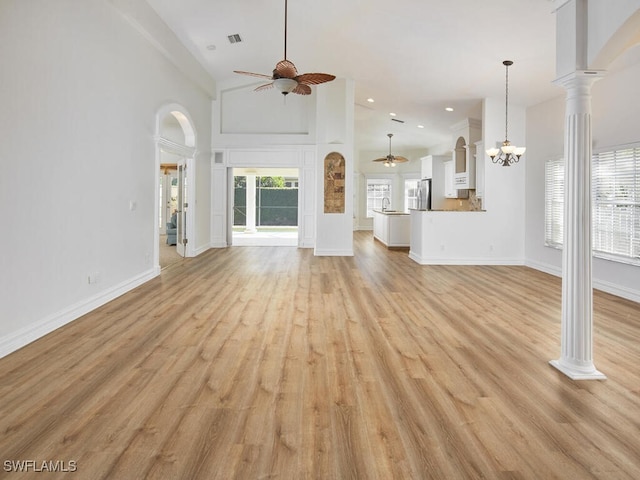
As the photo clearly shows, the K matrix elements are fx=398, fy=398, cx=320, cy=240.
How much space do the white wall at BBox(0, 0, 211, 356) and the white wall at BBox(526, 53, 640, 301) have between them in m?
6.28

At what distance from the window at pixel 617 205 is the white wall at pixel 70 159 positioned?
6388mm

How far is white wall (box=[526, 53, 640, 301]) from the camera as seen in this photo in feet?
16.3

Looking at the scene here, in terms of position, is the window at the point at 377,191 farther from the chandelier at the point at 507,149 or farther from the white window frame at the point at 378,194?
the chandelier at the point at 507,149

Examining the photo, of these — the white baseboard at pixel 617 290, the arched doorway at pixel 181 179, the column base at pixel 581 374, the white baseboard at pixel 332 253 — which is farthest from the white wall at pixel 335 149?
the column base at pixel 581 374

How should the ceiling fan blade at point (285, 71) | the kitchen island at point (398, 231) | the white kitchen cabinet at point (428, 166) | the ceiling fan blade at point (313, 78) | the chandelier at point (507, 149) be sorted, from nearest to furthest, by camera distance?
the ceiling fan blade at point (285, 71), the ceiling fan blade at point (313, 78), the chandelier at point (507, 149), the kitchen island at point (398, 231), the white kitchen cabinet at point (428, 166)

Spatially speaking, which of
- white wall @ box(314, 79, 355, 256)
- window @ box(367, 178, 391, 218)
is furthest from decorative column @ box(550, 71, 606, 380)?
window @ box(367, 178, 391, 218)

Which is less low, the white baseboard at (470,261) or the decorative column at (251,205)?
the decorative column at (251,205)

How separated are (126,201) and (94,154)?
93 centimetres

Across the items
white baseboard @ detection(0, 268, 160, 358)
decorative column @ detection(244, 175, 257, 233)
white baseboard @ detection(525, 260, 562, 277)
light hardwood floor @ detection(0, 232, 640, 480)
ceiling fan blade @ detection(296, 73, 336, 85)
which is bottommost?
light hardwood floor @ detection(0, 232, 640, 480)

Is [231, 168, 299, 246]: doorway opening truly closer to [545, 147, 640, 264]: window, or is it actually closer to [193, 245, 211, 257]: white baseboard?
[193, 245, 211, 257]: white baseboard

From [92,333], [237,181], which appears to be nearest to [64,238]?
[92,333]

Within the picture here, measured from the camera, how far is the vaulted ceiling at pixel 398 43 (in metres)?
4.84

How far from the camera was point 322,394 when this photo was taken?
98.3 inches

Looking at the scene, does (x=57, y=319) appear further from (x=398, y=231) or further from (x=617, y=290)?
(x=398, y=231)
